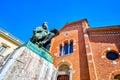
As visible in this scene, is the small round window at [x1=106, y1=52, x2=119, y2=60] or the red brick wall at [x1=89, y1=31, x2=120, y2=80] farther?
the small round window at [x1=106, y1=52, x2=119, y2=60]

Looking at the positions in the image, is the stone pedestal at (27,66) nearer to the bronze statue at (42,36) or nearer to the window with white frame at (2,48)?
the bronze statue at (42,36)

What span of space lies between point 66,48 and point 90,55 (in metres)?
4.16

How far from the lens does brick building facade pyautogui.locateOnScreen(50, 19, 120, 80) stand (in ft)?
32.7

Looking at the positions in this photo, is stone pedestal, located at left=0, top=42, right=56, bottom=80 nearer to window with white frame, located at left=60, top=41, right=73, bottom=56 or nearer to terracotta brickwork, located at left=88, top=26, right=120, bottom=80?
terracotta brickwork, located at left=88, top=26, right=120, bottom=80

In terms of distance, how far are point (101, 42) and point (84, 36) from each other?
7.26 ft

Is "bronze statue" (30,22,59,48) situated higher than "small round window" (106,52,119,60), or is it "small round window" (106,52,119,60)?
"small round window" (106,52,119,60)

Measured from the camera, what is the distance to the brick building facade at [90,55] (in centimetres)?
996

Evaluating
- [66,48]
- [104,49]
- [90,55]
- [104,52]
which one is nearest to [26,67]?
A: [90,55]

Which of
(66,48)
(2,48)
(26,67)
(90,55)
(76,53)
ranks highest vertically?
(2,48)

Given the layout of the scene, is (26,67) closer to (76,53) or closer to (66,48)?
(76,53)

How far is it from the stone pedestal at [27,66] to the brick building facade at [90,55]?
7.17 m

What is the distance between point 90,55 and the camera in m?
11.2

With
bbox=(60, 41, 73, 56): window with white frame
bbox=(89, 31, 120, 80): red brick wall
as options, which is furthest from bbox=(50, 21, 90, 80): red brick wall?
bbox=(89, 31, 120, 80): red brick wall

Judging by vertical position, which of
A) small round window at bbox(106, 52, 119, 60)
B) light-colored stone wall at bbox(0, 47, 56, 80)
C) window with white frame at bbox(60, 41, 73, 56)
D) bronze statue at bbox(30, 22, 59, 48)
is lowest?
light-colored stone wall at bbox(0, 47, 56, 80)
